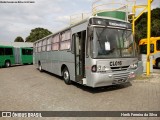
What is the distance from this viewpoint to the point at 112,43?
7.16 m

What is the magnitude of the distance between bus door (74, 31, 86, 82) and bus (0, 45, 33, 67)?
1623cm

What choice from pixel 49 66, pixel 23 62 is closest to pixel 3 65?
pixel 23 62

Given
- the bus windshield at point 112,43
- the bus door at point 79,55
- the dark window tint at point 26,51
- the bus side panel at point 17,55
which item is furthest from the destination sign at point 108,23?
the dark window tint at point 26,51

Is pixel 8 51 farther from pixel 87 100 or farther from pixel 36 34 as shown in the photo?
pixel 36 34

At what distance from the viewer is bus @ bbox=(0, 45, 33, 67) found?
22078 millimetres

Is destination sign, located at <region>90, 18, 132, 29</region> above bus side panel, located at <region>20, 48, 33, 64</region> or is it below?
above

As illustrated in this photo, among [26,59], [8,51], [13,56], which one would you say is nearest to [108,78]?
[8,51]

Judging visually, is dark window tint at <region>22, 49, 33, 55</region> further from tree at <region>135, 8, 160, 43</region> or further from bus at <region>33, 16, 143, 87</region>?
bus at <region>33, 16, 143, 87</region>

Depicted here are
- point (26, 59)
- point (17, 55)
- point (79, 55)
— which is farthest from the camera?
point (26, 59)

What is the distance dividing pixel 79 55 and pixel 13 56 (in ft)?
58.6

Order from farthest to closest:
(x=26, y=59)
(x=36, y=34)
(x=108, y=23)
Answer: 1. (x=36, y=34)
2. (x=26, y=59)
3. (x=108, y=23)

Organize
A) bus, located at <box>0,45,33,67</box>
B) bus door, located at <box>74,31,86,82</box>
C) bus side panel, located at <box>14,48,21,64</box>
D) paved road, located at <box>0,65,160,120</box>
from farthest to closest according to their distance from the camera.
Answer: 1. bus side panel, located at <box>14,48,21,64</box>
2. bus, located at <box>0,45,33,67</box>
3. bus door, located at <box>74,31,86,82</box>
4. paved road, located at <box>0,65,160,120</box>

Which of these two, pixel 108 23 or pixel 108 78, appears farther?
pixel 108 23

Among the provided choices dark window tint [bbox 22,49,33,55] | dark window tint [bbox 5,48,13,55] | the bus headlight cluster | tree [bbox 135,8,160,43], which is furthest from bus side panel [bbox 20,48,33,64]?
the bus headlight cluster
